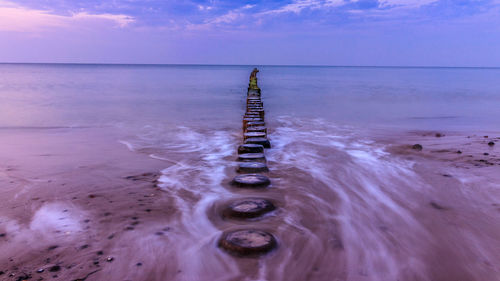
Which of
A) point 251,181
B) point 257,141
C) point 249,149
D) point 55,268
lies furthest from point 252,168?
point 55,268

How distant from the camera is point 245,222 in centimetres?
351

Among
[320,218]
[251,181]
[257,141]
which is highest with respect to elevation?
[257,141]

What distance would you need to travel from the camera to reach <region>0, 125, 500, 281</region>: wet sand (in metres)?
2.77

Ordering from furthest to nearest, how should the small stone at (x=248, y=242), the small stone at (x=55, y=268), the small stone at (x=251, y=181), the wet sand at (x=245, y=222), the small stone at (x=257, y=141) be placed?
the small stone at (x=257, y=141) < the small stone at (x=251, y=181) < the small stone at (x=248, y=242) < the wet sand at (x=245, y=222) < the small stone at (x=55, y=268)

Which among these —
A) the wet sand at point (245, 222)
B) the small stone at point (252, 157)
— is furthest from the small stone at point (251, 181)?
the small stone at point (252, 157)

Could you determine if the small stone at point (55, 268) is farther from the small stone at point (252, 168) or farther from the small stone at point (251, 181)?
the small stone at point (252, 168)

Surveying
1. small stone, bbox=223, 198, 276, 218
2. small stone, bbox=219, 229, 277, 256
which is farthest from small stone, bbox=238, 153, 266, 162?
small stone, bbox=219, 229, 277, 256

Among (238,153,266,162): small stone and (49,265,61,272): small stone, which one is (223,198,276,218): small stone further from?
(49,265,61,272): small stone

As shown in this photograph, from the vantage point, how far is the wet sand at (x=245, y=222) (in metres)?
2.77

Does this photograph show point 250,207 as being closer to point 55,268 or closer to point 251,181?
point 251,181

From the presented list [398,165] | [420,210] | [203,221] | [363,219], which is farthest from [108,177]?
[398,165]

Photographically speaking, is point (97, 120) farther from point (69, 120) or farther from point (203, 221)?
point (203, 221)

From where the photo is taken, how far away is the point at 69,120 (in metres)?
11.6

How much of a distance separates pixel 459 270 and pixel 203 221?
7.43ft
